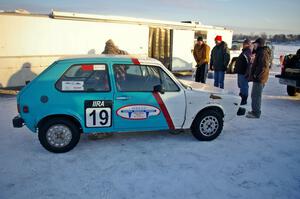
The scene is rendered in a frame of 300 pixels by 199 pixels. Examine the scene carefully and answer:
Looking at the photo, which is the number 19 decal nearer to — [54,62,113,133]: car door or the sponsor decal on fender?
[54,62,113,133]: car door

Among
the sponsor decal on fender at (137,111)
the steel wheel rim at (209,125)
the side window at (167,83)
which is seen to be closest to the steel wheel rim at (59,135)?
the sponsor decal on fender at (137,111)

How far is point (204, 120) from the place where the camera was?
551 centimetres

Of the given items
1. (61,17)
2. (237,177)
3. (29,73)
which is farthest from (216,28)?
(237,177)

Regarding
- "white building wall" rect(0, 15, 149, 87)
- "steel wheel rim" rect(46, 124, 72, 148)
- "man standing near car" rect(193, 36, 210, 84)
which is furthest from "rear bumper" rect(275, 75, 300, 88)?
"steel wheel rim" rect(46, 124, 72, 148)

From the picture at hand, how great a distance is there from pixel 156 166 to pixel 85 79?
1.92 m

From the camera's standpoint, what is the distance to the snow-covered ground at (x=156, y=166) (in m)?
3.82

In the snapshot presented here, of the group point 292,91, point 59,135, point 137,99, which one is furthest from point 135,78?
point 292,91

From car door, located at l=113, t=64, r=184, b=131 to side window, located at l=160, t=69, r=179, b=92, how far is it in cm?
6

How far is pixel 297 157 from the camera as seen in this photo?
199 inches

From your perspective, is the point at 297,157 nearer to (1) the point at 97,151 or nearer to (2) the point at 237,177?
(2) the point at 237,177

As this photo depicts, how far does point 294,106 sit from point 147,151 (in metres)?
6.05

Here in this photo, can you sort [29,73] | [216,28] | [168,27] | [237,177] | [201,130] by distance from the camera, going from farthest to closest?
[216,28], [168,27], [29,73], [201,130], [237,177]

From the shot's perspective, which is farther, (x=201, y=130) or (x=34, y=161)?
(x=201, y=130)

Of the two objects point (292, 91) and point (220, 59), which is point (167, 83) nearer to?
point (220, 59)
